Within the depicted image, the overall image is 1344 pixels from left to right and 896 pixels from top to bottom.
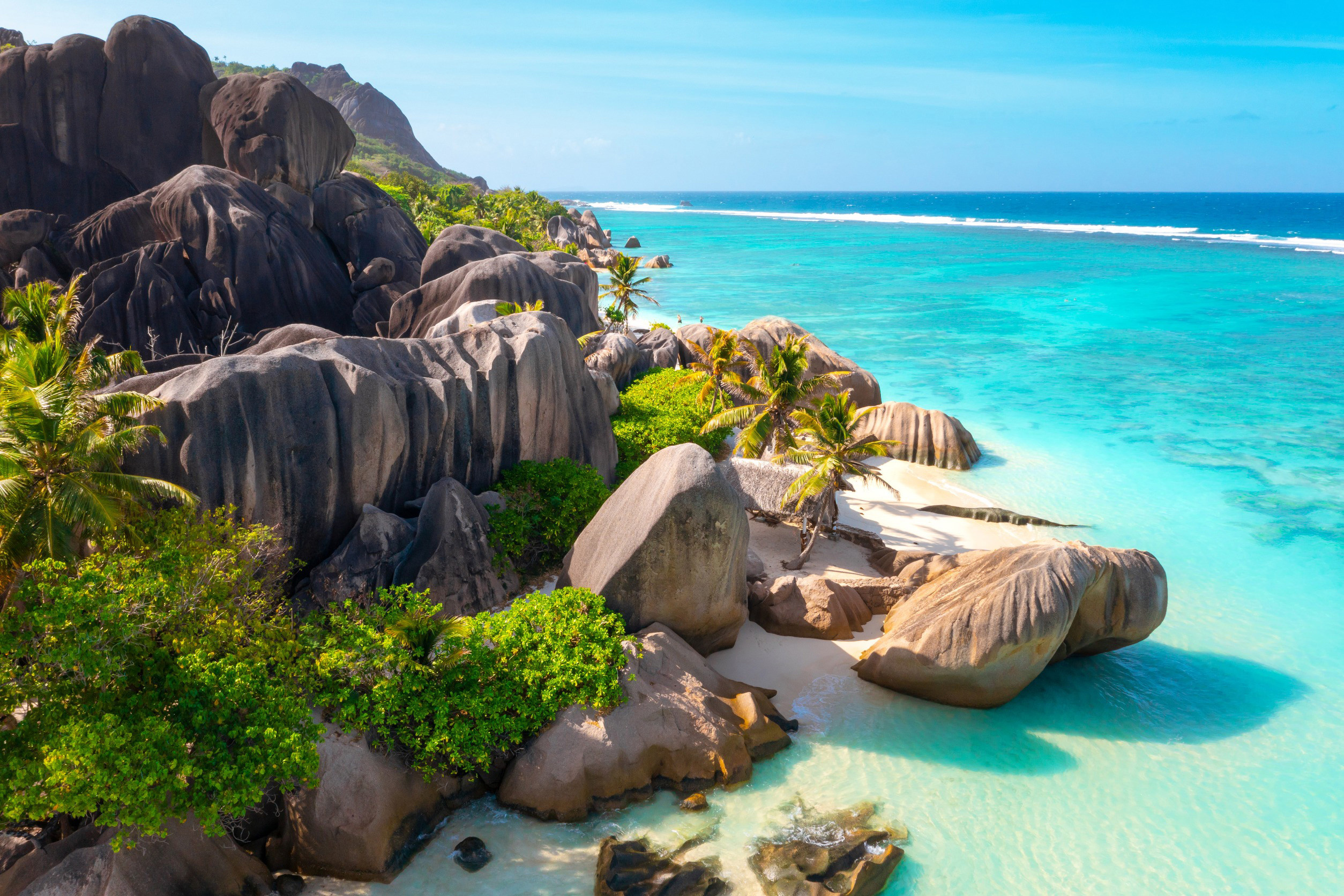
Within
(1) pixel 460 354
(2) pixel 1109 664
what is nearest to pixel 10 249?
(1) pixel 460 354

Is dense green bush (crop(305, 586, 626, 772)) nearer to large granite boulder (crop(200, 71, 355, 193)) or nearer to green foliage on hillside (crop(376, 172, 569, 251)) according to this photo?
large granite boulder (crop(200, 71, 355, 193))

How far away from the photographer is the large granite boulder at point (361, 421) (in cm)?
1509

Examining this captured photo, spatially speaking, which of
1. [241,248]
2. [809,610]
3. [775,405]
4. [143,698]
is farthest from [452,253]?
[143,698]

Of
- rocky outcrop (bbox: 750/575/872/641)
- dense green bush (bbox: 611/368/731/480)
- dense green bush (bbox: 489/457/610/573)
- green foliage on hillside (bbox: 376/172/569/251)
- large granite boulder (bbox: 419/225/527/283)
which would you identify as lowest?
rocky outcrop (bbox: 750/575/872/641)

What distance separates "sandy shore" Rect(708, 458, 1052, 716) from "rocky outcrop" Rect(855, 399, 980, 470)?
18.3 inches

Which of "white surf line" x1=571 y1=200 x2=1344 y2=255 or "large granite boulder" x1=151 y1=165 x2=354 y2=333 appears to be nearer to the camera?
"large granite boulder" x1=151 y1=165 x2=354 y2=333

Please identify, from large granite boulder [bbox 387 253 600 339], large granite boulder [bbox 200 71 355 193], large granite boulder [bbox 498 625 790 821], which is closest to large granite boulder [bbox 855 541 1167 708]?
large granite boulder [bbox 498 625 790 821]

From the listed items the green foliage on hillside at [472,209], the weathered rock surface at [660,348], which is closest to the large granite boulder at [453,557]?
the weathered rock surface at [660,348]

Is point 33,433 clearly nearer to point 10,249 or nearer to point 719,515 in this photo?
point 719,515

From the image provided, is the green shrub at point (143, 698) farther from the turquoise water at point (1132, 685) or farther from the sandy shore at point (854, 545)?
the sandy shore at point (854, 545)

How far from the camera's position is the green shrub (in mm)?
9000

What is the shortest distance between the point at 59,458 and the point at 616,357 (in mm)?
21215

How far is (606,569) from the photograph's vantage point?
1563cm

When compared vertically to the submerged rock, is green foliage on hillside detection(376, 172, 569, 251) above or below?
above
